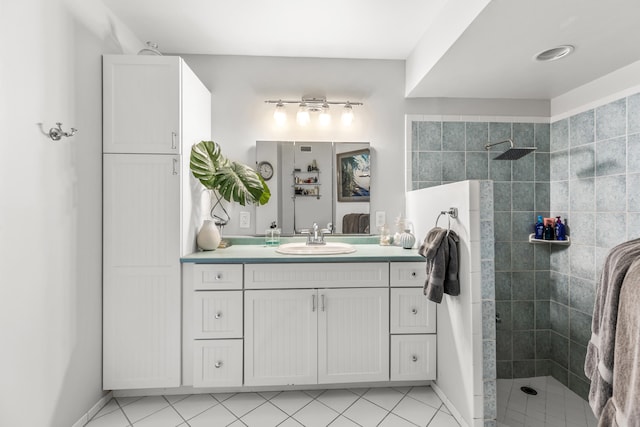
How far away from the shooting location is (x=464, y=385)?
1.73 m

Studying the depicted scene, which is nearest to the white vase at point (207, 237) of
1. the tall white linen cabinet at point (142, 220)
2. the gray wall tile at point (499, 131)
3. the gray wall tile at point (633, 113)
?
the tall white linen cabinet at point (142, 220)

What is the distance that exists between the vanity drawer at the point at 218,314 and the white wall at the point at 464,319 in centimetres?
127

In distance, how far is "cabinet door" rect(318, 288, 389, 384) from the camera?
6.69 feet

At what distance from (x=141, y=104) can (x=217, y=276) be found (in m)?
1.16

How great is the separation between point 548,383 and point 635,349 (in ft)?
6.77

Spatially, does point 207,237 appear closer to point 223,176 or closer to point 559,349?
point 223,176

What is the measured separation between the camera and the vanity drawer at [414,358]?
207 cm

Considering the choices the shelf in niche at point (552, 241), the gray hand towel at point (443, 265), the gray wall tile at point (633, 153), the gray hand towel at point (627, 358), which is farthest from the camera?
the shelf in niche at point (552, 241)

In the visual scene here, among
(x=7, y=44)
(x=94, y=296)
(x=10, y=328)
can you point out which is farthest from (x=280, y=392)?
(x=7, y=44)

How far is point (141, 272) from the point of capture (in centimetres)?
196

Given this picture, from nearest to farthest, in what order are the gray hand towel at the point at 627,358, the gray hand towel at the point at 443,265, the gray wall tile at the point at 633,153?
the gray hand towel at the point at 627,358, the gray hand towel at the point at 443,265, the gray wall tile at the point at 633,153

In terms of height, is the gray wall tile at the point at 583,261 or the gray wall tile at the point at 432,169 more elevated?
the gray wall tile at the point at 432,169

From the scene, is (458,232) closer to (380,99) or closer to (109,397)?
(380,99)

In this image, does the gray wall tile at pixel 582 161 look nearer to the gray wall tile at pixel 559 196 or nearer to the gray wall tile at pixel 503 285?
the gray wall tile at pixel 559 196
